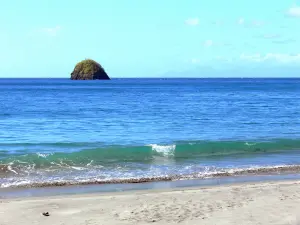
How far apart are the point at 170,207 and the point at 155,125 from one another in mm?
21320

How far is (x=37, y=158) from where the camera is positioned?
18.6 meters

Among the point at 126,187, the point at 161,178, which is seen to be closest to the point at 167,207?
the point at 126,187

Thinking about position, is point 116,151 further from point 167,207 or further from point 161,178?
point 167,207

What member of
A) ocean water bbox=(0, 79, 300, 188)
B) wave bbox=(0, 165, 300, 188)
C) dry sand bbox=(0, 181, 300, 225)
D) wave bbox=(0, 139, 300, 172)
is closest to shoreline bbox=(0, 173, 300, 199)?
wave bbox=(0, 165, 300, 188)

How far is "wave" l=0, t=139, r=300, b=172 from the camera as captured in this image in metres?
18.5

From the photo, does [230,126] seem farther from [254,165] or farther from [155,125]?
[254,165]

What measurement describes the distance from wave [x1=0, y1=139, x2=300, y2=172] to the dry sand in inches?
245

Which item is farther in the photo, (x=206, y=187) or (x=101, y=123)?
(x=101, y=123)

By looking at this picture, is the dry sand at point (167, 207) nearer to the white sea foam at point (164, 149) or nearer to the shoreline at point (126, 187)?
the shoreline at point (126, 187)

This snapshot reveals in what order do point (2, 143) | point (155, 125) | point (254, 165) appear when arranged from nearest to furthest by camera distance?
point (254, 165) → point (2, 143) → point (155, 125)

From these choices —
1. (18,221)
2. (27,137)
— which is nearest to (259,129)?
(27,137)

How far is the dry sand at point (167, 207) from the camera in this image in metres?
9.73

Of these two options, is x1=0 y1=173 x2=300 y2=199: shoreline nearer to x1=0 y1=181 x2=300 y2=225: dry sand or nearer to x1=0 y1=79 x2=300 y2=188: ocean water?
x1=0 y1=79 x2=300 y2=188: ocean water

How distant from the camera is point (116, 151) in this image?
814 inches
